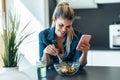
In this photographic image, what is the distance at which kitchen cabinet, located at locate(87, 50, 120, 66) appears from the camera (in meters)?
3.22

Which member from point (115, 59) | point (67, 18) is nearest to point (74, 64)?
point (67, 18)

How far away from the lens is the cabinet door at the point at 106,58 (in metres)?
3.22

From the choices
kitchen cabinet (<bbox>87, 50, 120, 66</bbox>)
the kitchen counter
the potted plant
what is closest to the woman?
the kitchen counter

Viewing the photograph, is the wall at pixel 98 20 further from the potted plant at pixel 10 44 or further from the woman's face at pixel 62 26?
the potted plant at pixel 10 44

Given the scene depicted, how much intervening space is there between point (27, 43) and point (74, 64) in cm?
173

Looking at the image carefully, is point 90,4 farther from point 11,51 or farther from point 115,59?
point 11,51

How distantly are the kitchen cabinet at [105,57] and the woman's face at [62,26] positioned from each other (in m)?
1.39

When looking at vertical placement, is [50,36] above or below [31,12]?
below

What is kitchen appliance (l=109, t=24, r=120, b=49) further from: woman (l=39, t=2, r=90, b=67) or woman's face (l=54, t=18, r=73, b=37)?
woman's face (l=54, t=18, r=73, b=37)

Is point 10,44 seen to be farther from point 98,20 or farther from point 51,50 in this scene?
point 98,20

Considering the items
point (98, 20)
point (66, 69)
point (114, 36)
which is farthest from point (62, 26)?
point (98, 20)

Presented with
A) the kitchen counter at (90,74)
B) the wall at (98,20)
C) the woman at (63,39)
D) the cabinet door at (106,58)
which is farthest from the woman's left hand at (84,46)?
the wall at (98,20)

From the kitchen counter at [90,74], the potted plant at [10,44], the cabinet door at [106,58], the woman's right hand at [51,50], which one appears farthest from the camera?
the cabinet door at [106,58]

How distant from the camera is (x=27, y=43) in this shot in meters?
3.38
